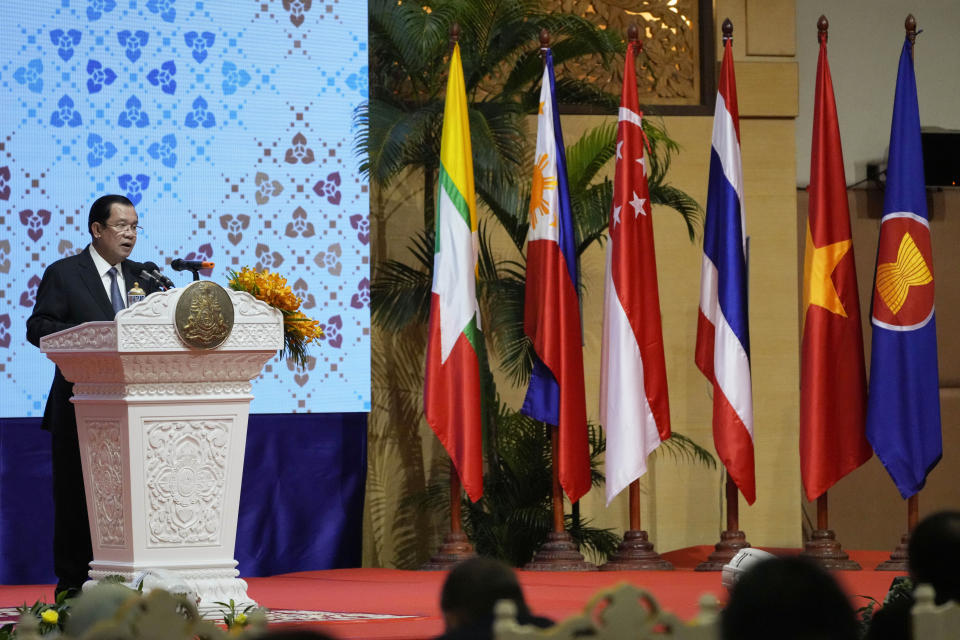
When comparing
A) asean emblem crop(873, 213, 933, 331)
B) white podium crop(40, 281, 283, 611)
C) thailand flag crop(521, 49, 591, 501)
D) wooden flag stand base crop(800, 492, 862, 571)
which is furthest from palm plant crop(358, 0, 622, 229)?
white podium crop(40, 281, 283, 611)

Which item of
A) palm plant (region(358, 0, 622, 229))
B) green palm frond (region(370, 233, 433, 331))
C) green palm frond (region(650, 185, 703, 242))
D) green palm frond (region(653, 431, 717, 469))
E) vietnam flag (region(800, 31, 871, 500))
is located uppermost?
palm plant (region(358, 0, 622, 229))

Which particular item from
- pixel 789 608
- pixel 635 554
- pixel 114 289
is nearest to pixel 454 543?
pixel 635 554

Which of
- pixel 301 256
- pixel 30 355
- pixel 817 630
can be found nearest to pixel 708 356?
pixel 301 256

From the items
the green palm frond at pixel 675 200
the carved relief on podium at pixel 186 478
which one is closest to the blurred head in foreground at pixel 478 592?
the carved relief on podium at pixel 186 478

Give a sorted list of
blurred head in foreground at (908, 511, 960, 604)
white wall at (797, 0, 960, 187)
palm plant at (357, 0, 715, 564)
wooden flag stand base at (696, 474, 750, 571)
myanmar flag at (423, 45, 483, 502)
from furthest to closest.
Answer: white wall at (797, 0, 960, 187) → palm plant at (357, 0, 715, 564) → myanmar flag at (423, 45, 483, 502) → wooden flag stand base at (696, 474, 750, 571) → blurred head in foreground at (908, 511, 960, 604)

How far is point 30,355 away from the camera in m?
6.09

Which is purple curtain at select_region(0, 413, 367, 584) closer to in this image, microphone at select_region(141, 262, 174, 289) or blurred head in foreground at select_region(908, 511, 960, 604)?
microphone at select_region(141, 262, 174, 289)

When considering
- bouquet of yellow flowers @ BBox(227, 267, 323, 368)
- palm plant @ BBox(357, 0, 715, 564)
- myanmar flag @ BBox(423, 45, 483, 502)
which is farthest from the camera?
palm plant @ BBox(357, 0, 715, 564)

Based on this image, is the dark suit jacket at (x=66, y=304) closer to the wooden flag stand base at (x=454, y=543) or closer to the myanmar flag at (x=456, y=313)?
the myanmar flag at (x=456, y=313)

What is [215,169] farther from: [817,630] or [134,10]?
[817,630]

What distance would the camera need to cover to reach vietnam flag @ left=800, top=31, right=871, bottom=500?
6.23 m

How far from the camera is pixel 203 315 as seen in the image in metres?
4.25

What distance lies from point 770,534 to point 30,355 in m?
4.12

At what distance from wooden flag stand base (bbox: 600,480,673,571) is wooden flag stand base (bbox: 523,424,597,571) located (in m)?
0.12
